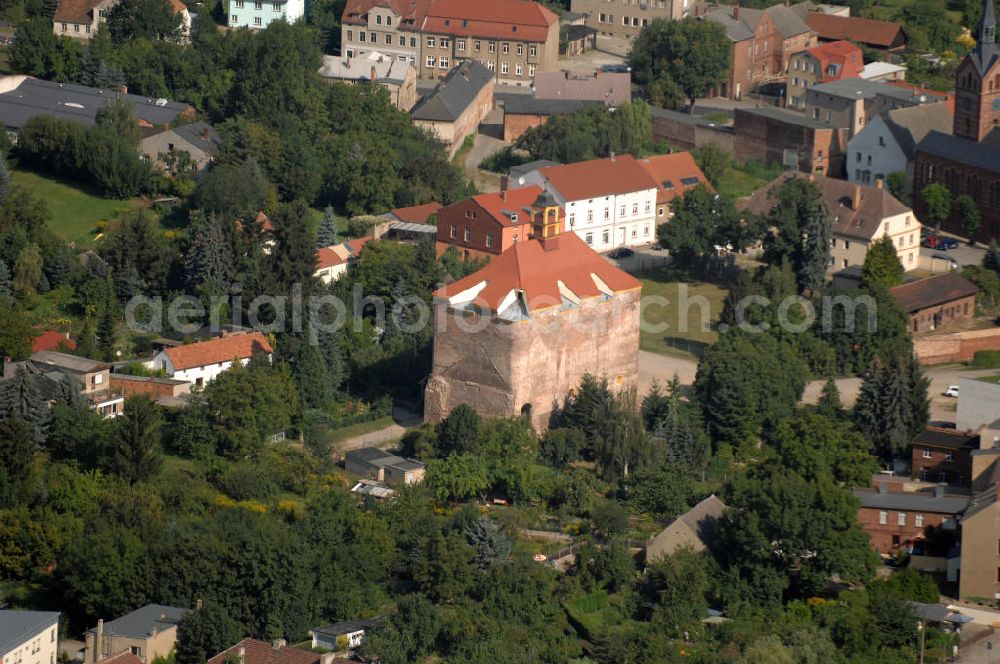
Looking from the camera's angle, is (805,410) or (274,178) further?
(274,178)

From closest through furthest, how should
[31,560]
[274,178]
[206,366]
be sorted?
1. [31,560]
2. [206,366]
3. [274,178]

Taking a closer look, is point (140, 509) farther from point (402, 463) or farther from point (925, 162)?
point (925, 162)

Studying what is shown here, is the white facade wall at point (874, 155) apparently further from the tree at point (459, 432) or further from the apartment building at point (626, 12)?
the tree at point (459, 432)

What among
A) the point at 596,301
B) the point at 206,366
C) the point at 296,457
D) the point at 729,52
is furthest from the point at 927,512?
the point at 729,52

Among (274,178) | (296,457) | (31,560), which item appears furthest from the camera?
(274,178)

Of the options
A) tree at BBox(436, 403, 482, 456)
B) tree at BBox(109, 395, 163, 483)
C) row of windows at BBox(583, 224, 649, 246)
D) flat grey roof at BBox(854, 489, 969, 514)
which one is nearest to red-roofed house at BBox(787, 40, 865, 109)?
row of windows at BBox(583, 224, 649, 246)

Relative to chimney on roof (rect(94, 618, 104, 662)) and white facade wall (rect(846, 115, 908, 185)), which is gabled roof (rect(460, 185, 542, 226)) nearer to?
white facade wall (rect(846, 115, 908, 185))

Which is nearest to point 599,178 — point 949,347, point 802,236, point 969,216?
point 802,236
